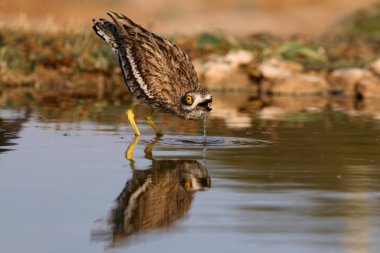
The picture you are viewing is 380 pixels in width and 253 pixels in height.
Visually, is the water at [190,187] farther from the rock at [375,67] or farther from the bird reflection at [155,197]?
the rock at [375,67]

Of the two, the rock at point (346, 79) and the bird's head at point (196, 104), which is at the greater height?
the rock at point (346, 79)

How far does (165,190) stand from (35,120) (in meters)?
8.10

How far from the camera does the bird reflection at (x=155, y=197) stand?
835 cm

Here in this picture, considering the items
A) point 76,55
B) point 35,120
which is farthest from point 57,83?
point 35,120

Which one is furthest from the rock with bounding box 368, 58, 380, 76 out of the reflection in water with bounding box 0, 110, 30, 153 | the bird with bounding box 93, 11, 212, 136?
the bird with bounding box 93, 11, 212, 136

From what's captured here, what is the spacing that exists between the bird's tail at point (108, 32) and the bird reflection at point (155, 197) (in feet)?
16.3

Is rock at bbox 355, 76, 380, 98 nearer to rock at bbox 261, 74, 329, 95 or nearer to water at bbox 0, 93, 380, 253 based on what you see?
rock at bbox 261, 74, 329, 95

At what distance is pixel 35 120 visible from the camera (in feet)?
59.0

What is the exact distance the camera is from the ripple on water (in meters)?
14.5

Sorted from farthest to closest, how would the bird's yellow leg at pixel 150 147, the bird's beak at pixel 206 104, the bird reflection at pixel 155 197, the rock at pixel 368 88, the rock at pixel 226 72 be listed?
1. the rock at pixel 226 72
2. the rock at pixel 368 88
3. the bird's beak at pixel 206 104
4. the bird's yellow leg at pixel 150 147
5. the bird reflection at pixel 155 197

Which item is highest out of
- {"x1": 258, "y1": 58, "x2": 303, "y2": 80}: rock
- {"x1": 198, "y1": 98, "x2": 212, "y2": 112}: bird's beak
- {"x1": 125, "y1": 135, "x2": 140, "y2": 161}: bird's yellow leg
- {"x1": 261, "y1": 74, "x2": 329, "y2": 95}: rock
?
{"x1": 258, "y1": 58, "x2": 303, "y2": 80}: rock

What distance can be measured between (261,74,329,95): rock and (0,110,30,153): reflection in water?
8515 mm

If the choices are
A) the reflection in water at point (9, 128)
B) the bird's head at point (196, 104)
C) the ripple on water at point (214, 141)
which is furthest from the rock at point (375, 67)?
the bird's head at point (196, 104)

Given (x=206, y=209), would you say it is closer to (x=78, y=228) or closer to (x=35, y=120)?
(x=78, y=228)
